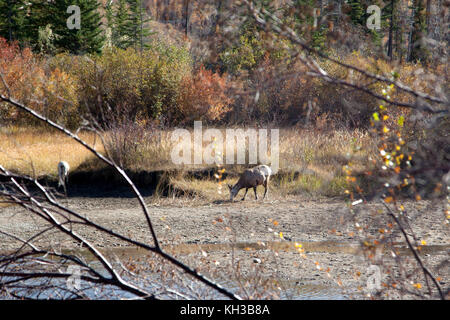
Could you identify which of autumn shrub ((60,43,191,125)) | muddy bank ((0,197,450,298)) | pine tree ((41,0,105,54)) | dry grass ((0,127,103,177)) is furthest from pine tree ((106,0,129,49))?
muddy bank ((0,197,450,298))

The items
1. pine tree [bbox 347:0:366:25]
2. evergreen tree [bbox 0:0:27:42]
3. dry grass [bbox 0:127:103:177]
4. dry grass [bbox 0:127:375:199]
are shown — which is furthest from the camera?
evergreen tree [bbox 0:0:27:42]

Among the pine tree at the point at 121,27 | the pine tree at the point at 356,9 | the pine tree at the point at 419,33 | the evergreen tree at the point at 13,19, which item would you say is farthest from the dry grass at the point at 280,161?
the pine tree at the point at 121,27

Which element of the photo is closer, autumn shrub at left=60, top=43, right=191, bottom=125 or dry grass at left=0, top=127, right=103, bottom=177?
dry grass at left=0, top=127, right=103, bottom=177

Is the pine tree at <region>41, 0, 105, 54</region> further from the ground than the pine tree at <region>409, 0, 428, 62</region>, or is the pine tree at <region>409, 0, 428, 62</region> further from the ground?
the pine tree at <region>41, 0, 105, 54</region>

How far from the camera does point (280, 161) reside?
18.5 m

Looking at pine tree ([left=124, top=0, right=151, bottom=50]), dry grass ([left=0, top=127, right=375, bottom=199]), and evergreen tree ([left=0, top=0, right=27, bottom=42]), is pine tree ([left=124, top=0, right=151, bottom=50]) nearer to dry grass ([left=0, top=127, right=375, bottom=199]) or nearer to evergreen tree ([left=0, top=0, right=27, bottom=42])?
evergreen tree ([left=0, top=0, right=27, bottom=42])

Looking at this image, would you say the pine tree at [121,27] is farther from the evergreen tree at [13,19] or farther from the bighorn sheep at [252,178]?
the bighorn sheep at [252,178]

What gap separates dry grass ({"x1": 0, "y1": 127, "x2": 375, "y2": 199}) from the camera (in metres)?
16.9

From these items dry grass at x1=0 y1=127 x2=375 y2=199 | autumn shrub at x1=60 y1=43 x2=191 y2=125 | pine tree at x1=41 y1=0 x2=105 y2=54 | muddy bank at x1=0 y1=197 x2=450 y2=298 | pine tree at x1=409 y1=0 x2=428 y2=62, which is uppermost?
pine tree at x1=41 y1=0 x2=105 y2=54

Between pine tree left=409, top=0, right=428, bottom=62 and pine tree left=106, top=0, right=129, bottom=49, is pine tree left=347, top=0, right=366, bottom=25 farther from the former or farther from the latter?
pine tree left=106, top=0, right=129, bottom=49

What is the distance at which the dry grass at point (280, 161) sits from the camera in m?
16.9

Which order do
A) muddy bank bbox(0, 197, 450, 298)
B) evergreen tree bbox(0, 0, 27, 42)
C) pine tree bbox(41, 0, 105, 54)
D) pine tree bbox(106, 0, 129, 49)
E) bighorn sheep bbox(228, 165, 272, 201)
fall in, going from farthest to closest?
pine tree bbox(106, 0, 129, 49)
evergreen tree bbox(0, 0, 27, 42)
pine tree bbox(41, 0, 105, 54)
bighorn sheep bbox(228, 165, 272, 201)
muddy bank bbox(0, 197, 450, 298)

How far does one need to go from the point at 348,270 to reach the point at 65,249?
568 cm

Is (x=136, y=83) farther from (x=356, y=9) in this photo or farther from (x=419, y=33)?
(x=419, y=33)
